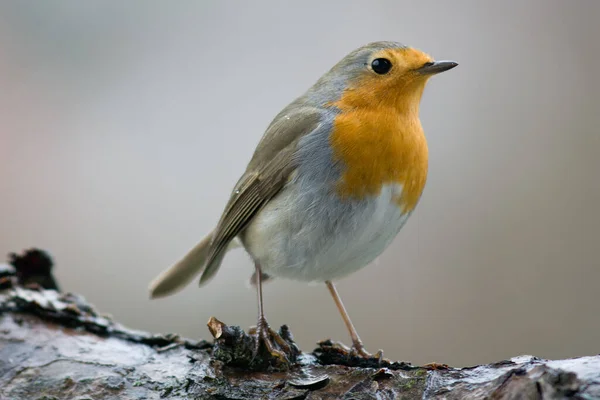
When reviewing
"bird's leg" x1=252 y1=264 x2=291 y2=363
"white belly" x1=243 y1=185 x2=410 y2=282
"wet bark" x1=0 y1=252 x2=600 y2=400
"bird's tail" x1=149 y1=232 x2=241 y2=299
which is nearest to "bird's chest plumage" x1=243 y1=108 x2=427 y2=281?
"white belly" x1=243 y1=185 x2=410 y2=282

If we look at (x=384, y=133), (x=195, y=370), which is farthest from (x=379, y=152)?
(x=195, y=370)

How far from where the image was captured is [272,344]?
2.51 m

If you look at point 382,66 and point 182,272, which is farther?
point 182,272

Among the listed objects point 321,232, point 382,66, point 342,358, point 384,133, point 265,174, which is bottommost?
point 342,358

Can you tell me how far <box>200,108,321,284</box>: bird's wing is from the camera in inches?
111

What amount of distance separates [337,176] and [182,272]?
1.21 meters

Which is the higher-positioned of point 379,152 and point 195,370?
point 379,152

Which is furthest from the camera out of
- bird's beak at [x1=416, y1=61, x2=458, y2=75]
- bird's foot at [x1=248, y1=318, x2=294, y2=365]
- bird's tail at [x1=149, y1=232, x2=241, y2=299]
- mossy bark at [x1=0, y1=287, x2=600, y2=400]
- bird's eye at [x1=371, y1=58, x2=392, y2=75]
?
bird's tail at [x1=149, y1=232, x2=241, y2=299]

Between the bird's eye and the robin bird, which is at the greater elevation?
the bird's eye

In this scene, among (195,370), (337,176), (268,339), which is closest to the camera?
(195,370)

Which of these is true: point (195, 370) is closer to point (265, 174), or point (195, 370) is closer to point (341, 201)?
point (341, 201)

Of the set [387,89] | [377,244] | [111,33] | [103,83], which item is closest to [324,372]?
[377,244]

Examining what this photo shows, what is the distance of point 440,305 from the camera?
442 centimetres

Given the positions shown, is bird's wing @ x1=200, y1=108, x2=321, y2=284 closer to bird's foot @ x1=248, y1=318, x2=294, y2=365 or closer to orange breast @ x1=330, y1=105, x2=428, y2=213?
orange breast @ x1=330, y1=105, x2=428, y2=213
